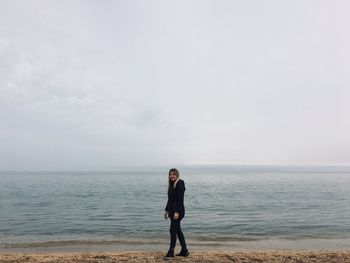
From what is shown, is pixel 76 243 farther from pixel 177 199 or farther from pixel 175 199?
pixel 177 199

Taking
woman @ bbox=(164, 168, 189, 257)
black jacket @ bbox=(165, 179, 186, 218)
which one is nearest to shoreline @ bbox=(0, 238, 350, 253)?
woman @ bbox=(164, 168, 189, 257)

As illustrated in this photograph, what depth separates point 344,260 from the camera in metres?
12.4

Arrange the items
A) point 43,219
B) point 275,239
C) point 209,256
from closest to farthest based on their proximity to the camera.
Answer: point 209,256, point 275,239, point 43,219

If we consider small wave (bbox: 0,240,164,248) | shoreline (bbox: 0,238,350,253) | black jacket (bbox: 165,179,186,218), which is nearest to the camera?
black jacket (bbox: 165,179,186,218)

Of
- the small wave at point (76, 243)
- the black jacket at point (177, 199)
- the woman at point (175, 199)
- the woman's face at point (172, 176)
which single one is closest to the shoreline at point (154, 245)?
the small wave at point (76, 243)

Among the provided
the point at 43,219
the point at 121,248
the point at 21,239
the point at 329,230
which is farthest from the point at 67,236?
the point at 329,230

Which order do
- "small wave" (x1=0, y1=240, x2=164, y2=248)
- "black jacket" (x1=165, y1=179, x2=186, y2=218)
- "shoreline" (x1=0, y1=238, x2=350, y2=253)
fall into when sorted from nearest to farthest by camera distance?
"black jacket" (x1=165, y1=179, x2=186, y2=218) → "shoreline" (x1=0, y1=238, x2=350, y2=253) → "small wave" (x1=0, y1=240, x2=164, y2=248)

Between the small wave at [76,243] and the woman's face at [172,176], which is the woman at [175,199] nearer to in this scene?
the woman's face at [172,176]

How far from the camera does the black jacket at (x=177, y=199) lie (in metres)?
11.5

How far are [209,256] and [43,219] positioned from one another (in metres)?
21.4

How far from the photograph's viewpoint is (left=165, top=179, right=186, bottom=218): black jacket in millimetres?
11547

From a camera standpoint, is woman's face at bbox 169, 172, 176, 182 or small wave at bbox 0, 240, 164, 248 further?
small wave at bbox 0, 240, 164, 248

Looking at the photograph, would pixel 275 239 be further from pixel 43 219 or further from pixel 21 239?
pixel 43 219

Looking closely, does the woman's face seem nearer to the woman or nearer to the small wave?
the woman
